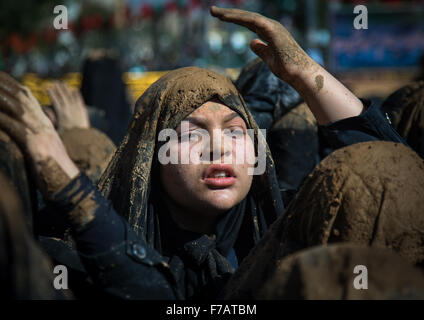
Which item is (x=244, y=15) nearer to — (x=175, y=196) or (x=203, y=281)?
(x=175, y=196)

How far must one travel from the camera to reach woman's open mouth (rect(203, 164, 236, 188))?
7.49ft

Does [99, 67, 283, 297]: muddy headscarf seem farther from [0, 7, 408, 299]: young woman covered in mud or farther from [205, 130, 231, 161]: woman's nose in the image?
[205, 130, 231, 161]: woman's nose

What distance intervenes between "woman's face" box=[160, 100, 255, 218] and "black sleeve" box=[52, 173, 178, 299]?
0.48 meters

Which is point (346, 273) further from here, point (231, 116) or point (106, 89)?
point (106, 89)

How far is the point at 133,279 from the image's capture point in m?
1.83

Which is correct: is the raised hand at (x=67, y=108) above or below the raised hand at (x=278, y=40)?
below

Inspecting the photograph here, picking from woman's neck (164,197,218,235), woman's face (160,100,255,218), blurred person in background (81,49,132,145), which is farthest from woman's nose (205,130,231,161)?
blurred person in background (81,49,132,145)

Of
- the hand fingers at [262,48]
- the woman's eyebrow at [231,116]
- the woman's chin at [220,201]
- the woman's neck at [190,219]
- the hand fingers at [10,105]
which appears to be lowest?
the woman's neck at [190,219]

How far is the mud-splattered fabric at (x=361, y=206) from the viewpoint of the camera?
1.57m

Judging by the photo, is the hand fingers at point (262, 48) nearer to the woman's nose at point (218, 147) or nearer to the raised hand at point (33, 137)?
the woman's nose at point (218, 147)

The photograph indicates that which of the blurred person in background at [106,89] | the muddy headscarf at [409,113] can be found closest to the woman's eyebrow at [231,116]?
the muddy headscarf at [409,113]

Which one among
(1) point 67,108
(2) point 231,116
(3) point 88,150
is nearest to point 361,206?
(2) point 231,116

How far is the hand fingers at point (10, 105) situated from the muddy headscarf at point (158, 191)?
714mm
